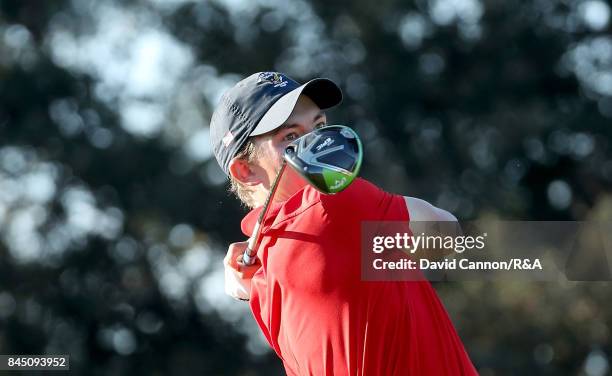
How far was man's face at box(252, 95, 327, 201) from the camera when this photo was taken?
330cm

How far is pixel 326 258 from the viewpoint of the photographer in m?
3.05

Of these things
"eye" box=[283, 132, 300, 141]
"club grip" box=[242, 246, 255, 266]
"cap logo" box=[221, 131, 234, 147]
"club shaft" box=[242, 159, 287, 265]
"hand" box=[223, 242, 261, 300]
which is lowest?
"hand" box=[223, 242, 261, 300]

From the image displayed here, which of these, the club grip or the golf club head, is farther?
the club grip

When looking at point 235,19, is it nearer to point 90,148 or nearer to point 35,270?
point 90,148

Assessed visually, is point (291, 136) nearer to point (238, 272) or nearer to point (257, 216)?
point (257, 216)

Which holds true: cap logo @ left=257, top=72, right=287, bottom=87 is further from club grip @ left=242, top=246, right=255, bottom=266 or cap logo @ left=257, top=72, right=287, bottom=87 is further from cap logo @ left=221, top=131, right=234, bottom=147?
club grip @ left=242, top=246, right=255, bottom=266

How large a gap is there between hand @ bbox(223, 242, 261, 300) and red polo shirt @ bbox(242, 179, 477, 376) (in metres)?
0.25

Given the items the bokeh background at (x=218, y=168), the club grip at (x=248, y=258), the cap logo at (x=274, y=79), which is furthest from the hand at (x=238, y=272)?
the bokeh background at (x=218, y=168)

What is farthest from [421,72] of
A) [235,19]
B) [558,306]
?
[558,306]

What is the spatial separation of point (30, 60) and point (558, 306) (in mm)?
5708

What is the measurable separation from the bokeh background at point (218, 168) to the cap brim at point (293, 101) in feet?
26.5

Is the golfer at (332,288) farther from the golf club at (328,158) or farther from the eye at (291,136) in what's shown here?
the golf club at (328,158)

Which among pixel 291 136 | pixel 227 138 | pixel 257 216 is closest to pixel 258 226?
pixel 257 216

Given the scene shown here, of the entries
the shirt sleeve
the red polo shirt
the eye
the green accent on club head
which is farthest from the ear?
the green accent on club head
